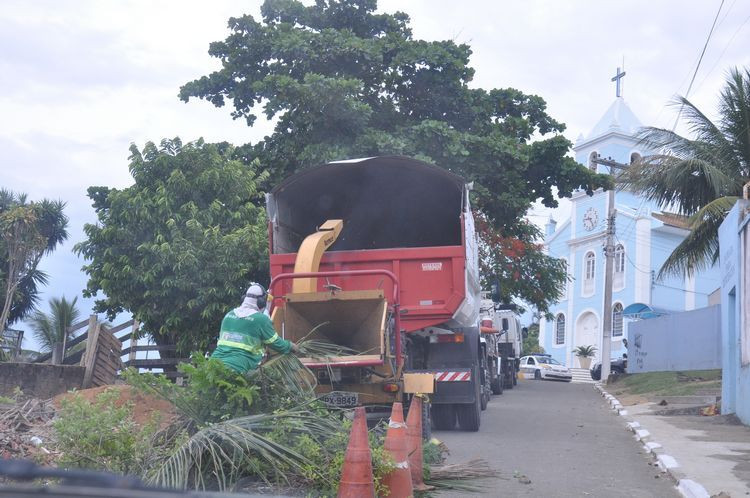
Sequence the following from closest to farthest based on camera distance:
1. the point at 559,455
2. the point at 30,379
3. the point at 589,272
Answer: the point at 559,455 < the point at 30,379 < the point at 589,272

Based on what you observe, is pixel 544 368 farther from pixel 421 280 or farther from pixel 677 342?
pixel 421 280

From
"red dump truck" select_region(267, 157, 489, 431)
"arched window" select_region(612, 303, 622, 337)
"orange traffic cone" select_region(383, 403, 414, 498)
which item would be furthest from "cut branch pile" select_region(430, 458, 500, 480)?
"arched window" select_region(612, 303, 622, 337)

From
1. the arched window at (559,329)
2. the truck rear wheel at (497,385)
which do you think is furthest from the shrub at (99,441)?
the arched window at (559,329)

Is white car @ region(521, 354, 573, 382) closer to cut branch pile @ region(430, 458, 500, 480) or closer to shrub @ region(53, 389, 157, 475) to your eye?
cut branch pile @ region(430, 458, 500, 480)

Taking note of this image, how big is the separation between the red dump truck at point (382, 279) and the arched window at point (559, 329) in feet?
125

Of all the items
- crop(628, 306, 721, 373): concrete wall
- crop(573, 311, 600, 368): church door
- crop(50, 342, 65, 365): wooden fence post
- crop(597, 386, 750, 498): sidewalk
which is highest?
crop(573, 311, 600, 368): church door

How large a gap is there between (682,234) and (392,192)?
A: 35.4m

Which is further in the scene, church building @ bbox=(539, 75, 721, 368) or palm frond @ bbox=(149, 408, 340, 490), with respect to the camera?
church building @ bbox=(539, 75, 721, 368)

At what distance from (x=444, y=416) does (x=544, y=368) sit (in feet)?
88.0

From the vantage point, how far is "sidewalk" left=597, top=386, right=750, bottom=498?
785cm

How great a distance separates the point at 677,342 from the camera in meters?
26.2

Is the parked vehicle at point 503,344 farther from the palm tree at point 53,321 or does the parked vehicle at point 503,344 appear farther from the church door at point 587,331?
the church door at point 587,331

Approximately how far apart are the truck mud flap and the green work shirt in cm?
486

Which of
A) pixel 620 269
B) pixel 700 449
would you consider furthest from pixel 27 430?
pixel 620 269
